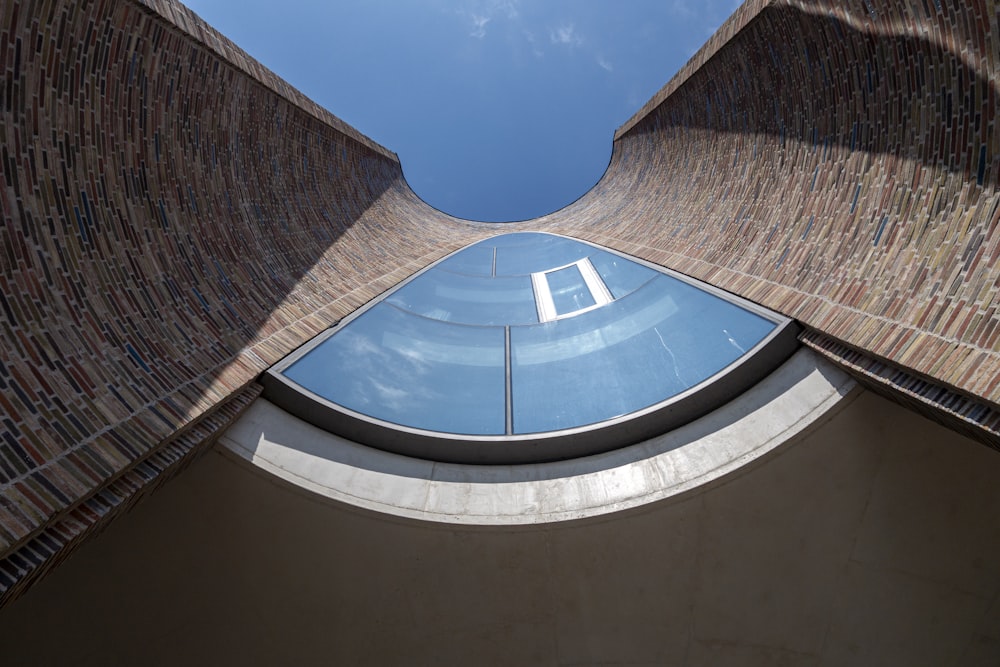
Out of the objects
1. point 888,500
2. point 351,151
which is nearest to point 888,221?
point 888,500

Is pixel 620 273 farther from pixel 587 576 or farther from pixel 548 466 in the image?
pixel 587 576

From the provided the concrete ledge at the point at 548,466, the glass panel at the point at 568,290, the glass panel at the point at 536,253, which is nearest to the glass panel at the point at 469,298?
the glass panel at the point at 568,290

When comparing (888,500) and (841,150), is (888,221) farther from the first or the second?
Result: (888,500)

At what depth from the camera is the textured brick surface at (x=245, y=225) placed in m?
3.20

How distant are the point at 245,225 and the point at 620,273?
16.1 ft

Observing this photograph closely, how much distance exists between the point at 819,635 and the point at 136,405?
5.96 meters

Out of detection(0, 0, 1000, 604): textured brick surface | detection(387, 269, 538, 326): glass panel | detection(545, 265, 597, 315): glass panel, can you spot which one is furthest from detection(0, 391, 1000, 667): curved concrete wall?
detection(545, 265, 597, 315): glass panel

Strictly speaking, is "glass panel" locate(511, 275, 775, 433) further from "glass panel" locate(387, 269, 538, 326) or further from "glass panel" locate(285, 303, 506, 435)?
"glass panel" locate(387, 269, 538, 326)

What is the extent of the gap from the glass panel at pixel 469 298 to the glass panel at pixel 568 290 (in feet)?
1.13

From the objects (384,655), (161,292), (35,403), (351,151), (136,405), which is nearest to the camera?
(35,403)

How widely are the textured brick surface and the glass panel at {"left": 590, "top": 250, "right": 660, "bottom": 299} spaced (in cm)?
40

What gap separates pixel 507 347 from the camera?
6242mm

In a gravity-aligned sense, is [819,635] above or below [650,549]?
below

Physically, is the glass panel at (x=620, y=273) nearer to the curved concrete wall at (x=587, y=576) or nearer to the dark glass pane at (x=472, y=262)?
the dark glass pane at (x=472, y=262)
